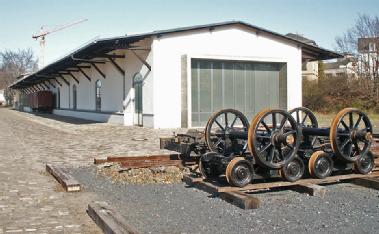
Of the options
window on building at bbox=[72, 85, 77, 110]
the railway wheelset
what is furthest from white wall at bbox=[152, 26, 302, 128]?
window on building at bbox=[72, 85, 77, 110]

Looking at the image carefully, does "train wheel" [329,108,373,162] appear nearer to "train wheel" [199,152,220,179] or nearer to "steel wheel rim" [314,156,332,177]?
"steel wheel rim" [314,156,332,177]

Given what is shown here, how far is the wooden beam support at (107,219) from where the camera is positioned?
4596 mm

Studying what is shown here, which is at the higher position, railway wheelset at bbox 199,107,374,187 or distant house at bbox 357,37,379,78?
distant house at bbox 357,37,379,78

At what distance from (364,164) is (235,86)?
1491 cm

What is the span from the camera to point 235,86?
2252 cm

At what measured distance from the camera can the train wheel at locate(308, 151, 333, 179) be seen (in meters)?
7.16

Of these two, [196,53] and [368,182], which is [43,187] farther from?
[196,53]

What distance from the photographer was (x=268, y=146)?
690 centimetres

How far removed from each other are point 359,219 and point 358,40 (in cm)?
3730

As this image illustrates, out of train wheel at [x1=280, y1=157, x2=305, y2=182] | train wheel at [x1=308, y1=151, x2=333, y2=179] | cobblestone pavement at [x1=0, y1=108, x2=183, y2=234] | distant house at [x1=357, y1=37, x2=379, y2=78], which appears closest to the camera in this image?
cobblestone pavement at [x1=0, y1=108, x2=183, y2=234]

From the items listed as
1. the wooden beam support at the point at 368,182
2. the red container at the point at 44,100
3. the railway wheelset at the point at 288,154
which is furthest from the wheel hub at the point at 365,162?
the red container at the point at 44,100

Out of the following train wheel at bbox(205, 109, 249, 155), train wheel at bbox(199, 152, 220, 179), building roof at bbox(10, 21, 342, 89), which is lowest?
train wheel at bbox(199, 152, 220, 179)

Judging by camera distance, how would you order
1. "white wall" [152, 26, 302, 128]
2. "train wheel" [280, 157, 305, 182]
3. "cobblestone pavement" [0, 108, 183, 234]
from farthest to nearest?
"white wall" [152, 26, 302, 128] → "train wheel" [280, 157, 305, 182] → "cobblestone pavement" [0, 108, 183, 234]

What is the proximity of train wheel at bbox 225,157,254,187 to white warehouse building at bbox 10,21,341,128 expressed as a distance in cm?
1317
